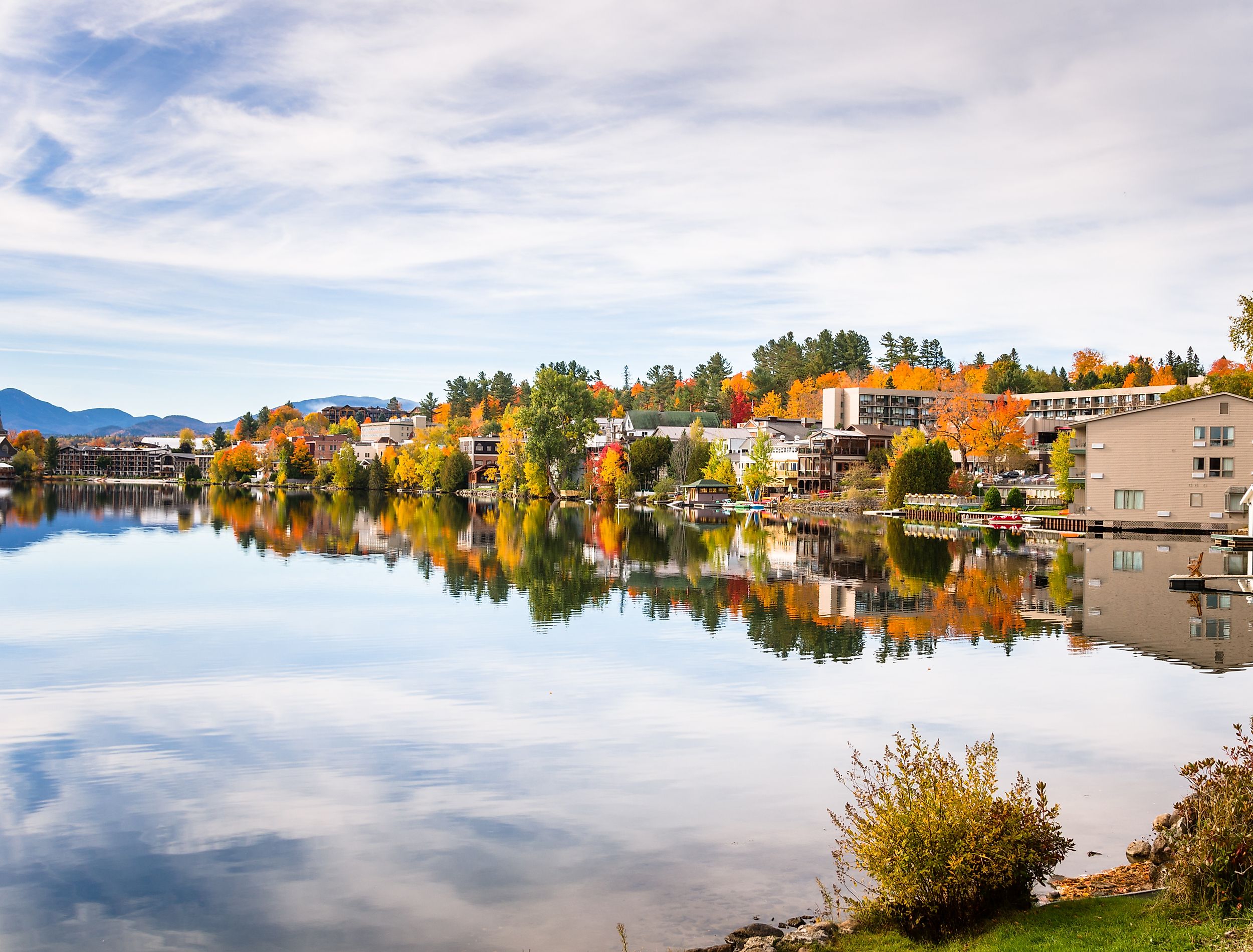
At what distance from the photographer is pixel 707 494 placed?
354 ft

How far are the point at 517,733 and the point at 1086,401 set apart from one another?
484 feet

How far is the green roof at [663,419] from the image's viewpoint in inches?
6038

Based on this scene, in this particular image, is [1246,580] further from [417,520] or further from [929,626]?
[417,520]

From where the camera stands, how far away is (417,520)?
261 feet

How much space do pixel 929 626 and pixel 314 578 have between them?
2289 cm

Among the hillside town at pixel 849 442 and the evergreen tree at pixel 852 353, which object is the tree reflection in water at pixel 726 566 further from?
the evergreen tree at pixel 852 353

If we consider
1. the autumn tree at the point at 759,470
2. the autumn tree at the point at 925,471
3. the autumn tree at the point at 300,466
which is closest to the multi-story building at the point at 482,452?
the autumn tree at the point at 300,466

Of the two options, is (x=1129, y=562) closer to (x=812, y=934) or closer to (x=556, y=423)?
(x=812, y=934)

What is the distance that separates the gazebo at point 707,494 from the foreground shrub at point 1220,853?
9628cm

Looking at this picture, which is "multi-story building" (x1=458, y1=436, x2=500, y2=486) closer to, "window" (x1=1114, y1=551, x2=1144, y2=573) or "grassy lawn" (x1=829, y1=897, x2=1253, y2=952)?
"window" (x1=1114, y1=551, x2=1144, y2=573)

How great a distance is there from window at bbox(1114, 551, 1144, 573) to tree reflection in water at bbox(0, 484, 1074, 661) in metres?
2.35

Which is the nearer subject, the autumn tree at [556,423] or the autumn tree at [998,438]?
the autumn tree at [998,438]

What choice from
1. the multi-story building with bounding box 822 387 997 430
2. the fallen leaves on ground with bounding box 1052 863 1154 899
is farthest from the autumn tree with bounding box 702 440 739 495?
the fallen leaves on ground with bounding box 1052 863 1154 899

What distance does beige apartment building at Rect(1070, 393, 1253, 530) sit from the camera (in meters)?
60.8
